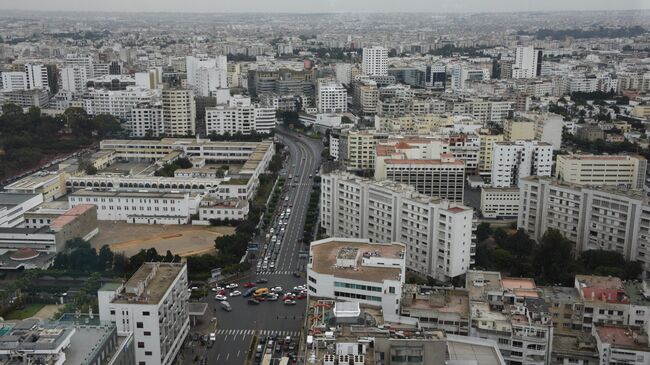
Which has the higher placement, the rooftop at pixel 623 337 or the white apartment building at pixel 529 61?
the white apartment building at pixel 529 61

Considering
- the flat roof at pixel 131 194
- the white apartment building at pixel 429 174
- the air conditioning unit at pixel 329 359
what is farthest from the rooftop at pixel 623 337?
the flat roof at pixel 131 194

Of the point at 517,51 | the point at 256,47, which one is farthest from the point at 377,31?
the point at 256,47

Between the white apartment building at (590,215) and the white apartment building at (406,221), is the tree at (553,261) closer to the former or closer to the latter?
the white apartment building at (406,221)

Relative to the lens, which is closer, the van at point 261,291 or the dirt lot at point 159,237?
the van at point 261,291

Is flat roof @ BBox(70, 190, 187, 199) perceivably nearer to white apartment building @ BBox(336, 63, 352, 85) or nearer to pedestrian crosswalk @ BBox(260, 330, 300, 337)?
pedestrian crosswalk @ BBox(260, 330, 300, 337)

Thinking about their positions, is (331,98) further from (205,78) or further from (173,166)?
(173,166)

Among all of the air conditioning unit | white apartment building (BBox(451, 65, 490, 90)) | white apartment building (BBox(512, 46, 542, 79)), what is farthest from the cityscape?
white apartment building (BBox(512, 46, 542, 79))
